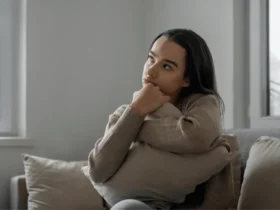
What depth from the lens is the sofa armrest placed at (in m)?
2.62

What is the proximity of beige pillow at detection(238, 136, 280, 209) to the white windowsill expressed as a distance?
1.45m

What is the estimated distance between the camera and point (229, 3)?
107 inches

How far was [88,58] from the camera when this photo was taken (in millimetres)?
3127

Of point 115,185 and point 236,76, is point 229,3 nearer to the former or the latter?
point 236,76

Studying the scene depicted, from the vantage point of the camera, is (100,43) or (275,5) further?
(100,43)

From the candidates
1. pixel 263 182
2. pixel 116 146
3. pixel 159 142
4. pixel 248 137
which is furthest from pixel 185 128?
pixel 248 137

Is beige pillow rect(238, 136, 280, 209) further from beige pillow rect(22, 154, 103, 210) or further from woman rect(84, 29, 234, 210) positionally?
beige pillow rect(22, 154, 103, 210)

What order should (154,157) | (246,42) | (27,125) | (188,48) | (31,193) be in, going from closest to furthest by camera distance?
1. (154,157)
2. (188,48)
3. (31,193)
4. (246,42)
5. (27,125)

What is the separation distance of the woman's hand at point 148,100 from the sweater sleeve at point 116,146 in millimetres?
20

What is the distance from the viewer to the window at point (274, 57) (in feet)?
8.59

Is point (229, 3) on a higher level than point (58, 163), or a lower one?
higher

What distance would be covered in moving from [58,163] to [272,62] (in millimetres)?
1126

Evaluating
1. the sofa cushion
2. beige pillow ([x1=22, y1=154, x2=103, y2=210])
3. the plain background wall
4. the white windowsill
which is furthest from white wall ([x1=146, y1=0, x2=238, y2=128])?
the white windowsill

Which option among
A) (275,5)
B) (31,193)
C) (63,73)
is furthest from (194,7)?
(31,193)
